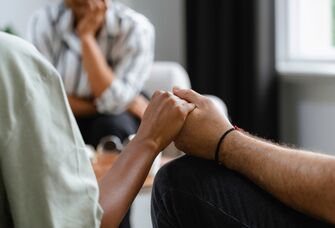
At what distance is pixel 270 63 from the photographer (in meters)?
3.07

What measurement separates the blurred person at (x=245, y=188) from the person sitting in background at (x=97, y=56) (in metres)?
1.44

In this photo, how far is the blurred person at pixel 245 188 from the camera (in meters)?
1.05

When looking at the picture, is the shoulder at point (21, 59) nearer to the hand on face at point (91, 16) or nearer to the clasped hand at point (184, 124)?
the clasped hand at point (184, 124)

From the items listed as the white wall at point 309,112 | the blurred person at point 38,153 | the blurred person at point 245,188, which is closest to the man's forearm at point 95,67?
the white wall at point 309,112

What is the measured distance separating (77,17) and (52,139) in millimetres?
1905

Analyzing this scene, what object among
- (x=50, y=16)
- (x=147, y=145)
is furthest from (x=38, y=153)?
(x=50, y=16)

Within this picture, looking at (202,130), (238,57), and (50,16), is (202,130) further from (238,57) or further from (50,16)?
(238,57)

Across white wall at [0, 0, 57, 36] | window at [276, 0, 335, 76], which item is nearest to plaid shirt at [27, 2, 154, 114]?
window at [276, 0, 335, 76]

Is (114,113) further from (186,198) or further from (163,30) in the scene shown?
(186,198)

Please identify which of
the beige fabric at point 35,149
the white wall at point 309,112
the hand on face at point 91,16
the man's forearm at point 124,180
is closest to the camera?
the beige fabric at point 35,149

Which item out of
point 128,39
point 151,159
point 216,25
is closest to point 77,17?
point 128,39

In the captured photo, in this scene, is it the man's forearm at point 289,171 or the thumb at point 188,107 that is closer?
the man's forearm at point 289,171

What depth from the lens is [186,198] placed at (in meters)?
1.07

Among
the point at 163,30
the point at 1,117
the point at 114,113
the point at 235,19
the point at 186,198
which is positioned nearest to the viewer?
the point at 1,117
